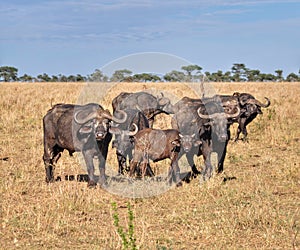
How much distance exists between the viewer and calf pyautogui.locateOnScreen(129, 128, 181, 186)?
917cm

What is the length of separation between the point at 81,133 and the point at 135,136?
3.22 ft

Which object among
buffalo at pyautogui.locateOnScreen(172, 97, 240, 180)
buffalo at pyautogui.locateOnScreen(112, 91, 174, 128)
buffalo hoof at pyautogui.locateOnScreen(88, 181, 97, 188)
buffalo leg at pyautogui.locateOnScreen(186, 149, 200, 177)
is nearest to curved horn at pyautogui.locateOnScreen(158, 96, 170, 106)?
buffalo at pyautogui.locateOnScreen(112, 91, 174, 128)

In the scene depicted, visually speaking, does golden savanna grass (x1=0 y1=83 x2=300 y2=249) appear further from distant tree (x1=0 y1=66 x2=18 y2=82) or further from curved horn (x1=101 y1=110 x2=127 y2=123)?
distant tree (x1=0 y1=66 x2=18 y2=82)

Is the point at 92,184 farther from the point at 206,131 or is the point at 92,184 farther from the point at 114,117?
the point at 206,131

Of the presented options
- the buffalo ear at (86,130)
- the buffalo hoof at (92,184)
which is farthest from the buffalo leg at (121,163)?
the buffalo ear at (86,130)

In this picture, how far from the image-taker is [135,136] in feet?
30.9

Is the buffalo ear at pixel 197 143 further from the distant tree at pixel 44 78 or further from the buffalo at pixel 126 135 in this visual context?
the distant tree at pixel 44 78

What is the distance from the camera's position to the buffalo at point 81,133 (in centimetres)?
892

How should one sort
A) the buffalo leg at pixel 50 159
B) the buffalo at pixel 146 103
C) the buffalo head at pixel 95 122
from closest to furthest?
the buffalo head at pixel 95 122 < the buffalo leg at pixel 50 159 < the buffalo at pixel 146 103

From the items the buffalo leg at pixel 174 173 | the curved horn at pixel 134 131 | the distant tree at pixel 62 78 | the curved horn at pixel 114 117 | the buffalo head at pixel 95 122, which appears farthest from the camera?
the distant tree at pixel 62 78

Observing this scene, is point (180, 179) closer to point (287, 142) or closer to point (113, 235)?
point (113, 235)

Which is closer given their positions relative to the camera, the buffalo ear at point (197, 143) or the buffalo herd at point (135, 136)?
the buffalo herd at point (135, 136)

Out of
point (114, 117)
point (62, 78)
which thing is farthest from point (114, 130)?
point (62, 78)

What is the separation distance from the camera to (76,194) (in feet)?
25.5
